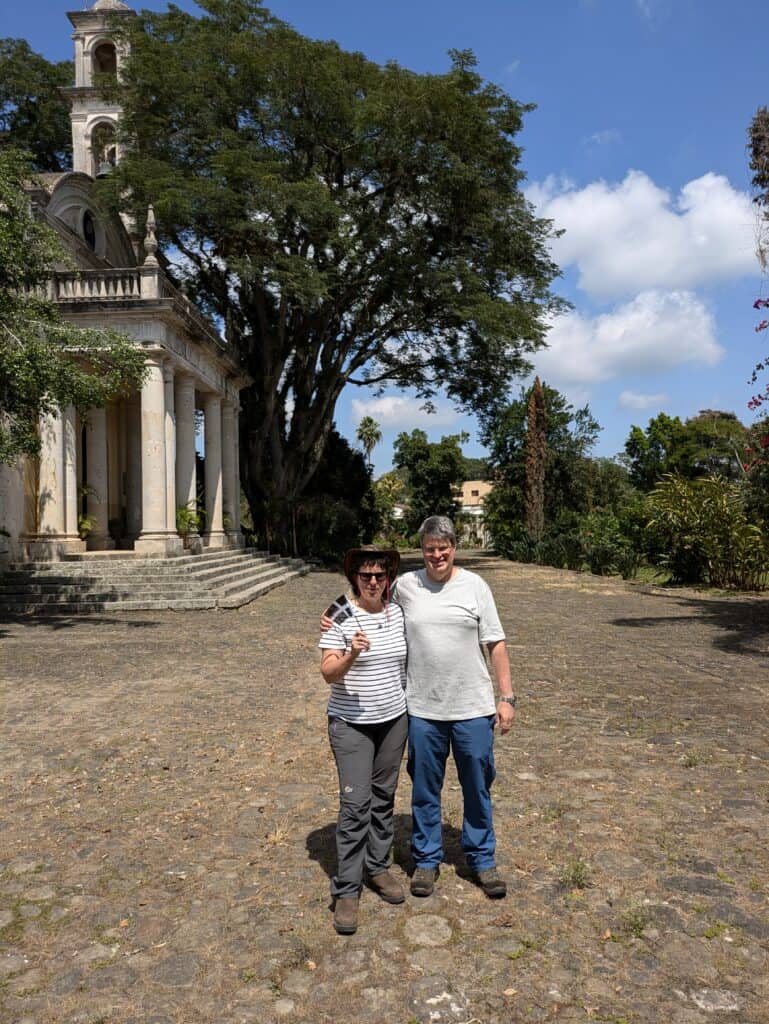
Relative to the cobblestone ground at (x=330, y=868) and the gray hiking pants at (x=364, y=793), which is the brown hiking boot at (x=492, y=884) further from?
the gray hiking pants at (x=364, y=793)

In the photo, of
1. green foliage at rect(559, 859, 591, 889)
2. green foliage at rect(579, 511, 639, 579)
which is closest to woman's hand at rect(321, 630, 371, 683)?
green foliage at rect(559, 859, 591, 889)

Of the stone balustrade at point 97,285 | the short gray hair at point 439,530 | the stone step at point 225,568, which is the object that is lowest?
the stone step at point 225,568

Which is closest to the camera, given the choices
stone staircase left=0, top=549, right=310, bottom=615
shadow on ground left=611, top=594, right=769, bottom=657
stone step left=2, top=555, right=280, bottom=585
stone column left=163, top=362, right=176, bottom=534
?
shadow on ground left=611, top=594, right=769, bottom=657

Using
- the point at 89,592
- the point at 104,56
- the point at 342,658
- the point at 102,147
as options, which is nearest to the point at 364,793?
the point at 342,658

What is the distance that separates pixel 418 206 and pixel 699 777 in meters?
21.3

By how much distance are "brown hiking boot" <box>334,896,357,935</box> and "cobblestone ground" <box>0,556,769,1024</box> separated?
0.06m

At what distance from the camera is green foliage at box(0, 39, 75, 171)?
109 feet

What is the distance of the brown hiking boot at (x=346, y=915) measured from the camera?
333 cm

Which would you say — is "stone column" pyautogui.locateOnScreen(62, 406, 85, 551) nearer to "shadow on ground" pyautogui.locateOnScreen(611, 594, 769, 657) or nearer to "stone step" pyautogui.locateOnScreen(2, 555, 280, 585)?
"stone step" pyautogui.locateOnScreen(2, 555, 280, 585)

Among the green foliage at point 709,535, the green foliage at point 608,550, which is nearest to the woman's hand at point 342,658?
the green foliage at point 709,535

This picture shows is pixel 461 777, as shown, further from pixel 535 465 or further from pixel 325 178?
pixel 535 465

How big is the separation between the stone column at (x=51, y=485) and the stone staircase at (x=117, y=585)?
871mm

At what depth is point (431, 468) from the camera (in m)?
52.1

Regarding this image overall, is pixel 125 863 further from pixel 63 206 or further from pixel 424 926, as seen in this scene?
pixel 63 206
